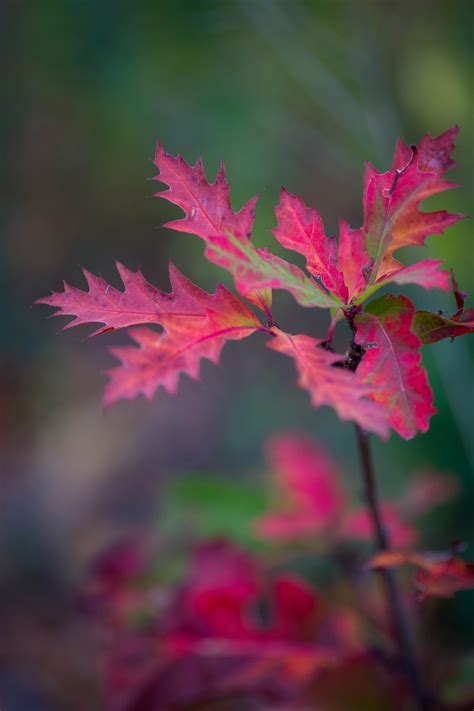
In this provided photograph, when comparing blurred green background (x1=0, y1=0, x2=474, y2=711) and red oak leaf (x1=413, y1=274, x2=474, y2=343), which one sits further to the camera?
blurred green background (x1=0, y1=0, x2=474, y2=711)

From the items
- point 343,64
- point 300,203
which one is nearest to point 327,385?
point 300,203

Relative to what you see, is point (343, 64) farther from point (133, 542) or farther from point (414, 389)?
point (414, 389)

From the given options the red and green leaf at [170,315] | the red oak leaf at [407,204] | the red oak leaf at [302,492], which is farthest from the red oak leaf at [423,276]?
the red oak leaf at [302,492]

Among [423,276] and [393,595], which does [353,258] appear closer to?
[423,276]

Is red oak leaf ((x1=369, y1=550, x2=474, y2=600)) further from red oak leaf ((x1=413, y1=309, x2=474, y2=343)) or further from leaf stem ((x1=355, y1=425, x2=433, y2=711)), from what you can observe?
red oak leaf ((x1=413, y1=309, x2=474, y2=343))

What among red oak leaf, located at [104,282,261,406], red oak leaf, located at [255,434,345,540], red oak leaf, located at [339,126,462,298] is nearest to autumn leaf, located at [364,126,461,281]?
red oak leaf, located at [339,126,462,298]

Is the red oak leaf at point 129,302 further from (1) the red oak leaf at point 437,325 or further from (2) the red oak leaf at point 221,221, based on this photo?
(1) the red oak leaf at point 437,325
